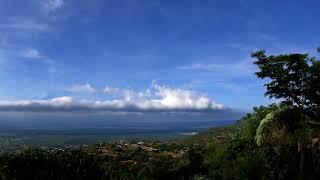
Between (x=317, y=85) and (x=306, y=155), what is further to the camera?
(x=317, y=85)

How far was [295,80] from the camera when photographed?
21.1m

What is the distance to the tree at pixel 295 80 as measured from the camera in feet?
67.8

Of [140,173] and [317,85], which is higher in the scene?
[317,85]

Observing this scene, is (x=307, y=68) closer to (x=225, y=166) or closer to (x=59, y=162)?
(x=225, y=166)

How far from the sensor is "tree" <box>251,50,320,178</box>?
67.8ft

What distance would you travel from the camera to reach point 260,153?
57.9 ft

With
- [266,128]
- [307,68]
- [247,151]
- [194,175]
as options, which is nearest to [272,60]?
[307,68]

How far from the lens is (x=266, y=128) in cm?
2023

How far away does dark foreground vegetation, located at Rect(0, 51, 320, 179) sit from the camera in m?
16.0

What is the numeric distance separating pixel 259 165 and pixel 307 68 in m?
5.55

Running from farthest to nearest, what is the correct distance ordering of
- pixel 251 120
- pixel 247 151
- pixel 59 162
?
pixel 251 120 → pixel 247 151 → pixel 59 162

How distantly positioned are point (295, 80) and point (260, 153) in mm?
4637

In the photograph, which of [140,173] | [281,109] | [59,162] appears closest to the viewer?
[59,162]

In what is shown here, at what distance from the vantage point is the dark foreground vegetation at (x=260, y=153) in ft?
52.5
